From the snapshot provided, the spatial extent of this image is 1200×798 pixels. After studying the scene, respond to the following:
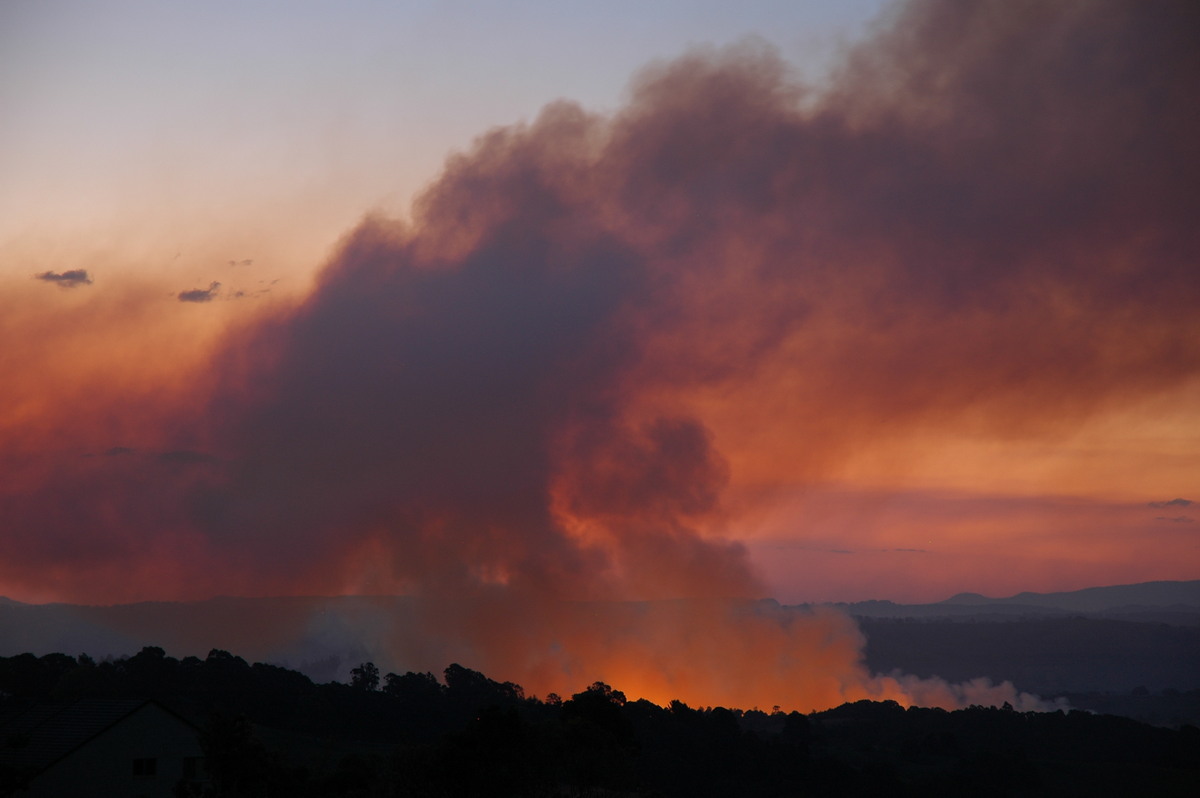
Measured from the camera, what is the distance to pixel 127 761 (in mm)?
79812

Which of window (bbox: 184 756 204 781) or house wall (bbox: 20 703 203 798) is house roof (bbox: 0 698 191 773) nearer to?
house wall (bbox: 20 703 203 798)

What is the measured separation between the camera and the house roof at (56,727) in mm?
76625

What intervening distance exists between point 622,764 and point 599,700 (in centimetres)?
1244

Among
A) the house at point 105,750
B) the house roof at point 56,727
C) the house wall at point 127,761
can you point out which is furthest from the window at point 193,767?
the house roof at point 56,727

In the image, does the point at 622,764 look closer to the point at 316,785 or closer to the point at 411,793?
the point at 411,793

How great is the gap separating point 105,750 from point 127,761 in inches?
79.0

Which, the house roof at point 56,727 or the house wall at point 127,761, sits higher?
the house roof at point 56,727

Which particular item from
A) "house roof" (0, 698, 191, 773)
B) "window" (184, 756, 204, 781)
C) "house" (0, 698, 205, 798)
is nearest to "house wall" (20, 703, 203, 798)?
"house" (0, 698, 205, 798)

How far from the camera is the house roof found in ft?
251

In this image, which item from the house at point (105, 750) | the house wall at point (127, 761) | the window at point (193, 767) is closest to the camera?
the house at point (105, 750)

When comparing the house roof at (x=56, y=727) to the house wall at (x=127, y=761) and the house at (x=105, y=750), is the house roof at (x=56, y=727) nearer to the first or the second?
the house at (x=105, y=750)

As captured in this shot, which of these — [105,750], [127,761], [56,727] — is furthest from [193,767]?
[56,727]

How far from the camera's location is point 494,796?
88000 mm

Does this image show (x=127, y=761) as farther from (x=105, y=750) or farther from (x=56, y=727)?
(x=56, y=727)
